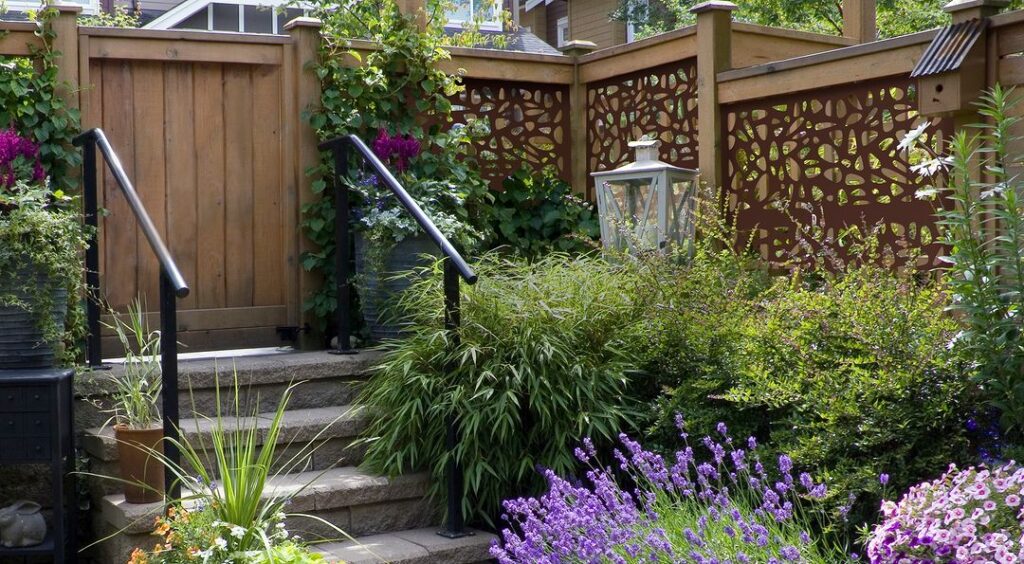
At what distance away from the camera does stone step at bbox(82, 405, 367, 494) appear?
4.18 m

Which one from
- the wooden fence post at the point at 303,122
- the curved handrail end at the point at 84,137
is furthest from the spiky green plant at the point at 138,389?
the wooden fence post at the point at 303,122

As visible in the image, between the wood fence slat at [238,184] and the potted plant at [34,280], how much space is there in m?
1.30

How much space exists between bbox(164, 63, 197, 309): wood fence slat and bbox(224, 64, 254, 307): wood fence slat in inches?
6.4

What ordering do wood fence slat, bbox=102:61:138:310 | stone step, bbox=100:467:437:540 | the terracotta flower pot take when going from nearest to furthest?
the terracotta flower pot
stone step, bbox=100:467:437:540
wood fence slat, bbox=102:61:138:310

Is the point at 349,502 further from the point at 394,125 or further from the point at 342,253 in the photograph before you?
the point at 394,125

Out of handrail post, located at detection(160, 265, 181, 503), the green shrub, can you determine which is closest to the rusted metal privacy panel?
the green shrub

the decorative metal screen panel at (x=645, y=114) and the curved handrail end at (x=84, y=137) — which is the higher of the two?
the decorative metal screen panel at (x=645, y=114)

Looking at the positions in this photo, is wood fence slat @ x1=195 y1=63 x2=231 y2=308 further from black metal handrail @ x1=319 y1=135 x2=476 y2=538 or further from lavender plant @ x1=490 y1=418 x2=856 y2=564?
lavender plant @ x1=490 y1=418 x2=856 y2=564

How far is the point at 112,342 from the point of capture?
516cm

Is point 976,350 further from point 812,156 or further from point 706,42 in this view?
point 706,42

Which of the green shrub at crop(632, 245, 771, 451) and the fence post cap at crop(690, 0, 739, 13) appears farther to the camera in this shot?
the fence post cap at crop(690, 0, 739, 13)

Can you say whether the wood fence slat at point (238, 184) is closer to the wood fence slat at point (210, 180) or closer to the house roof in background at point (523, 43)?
the wood fence slat at point (210, 180)

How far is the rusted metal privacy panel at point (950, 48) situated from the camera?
13.7ft

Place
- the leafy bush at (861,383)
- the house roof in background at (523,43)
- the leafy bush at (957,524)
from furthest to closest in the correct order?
the house roof in background at (523,43)
the leafy bush at (861,383)
the leafy bush at (957,524)
